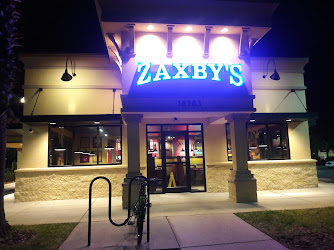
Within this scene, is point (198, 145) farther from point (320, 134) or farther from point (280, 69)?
point (320, 134)

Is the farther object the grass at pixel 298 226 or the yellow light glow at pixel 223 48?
the yellow light glow at pixel 223 48

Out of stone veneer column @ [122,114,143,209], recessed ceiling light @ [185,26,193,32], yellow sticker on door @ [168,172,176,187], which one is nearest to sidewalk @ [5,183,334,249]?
yellow sticker on door @ [168,172,176,187]

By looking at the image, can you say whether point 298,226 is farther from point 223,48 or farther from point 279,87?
point 279,87

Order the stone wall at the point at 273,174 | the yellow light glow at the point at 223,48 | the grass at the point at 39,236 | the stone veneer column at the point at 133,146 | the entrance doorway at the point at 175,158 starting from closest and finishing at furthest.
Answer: the grass at the point at 39,236 → the stone veneer column at the point at 133,146 → the yellow light glow at the point at 223,48 → the entrance doorway at the point at 175,158 → the stone wall at the point at 273,174

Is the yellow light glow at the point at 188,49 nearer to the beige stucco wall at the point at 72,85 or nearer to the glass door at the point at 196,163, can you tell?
the beige stucco wall at the point at 72,85

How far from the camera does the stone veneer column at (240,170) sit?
28.5 feet

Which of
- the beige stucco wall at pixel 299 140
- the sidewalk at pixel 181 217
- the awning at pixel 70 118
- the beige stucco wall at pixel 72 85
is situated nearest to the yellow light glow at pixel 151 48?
the beige stucco wall at pixel 72 85

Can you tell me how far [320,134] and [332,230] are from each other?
29.1m

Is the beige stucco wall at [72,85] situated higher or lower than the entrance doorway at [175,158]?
higher

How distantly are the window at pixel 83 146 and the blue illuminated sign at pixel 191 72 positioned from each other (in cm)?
372

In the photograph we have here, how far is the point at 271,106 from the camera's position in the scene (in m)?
11.8

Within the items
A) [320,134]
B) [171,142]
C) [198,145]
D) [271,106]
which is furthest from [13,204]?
[320,134]

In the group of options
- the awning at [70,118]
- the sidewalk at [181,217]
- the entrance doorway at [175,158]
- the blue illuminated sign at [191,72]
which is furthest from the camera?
the entrance doorway at [175,158]

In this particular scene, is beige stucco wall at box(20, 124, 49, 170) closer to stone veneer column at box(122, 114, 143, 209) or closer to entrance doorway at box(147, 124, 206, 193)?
stone veneer column at box(122, 114, 143, 209)
